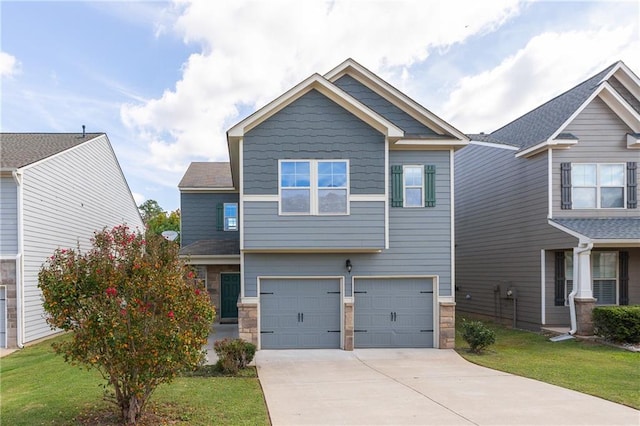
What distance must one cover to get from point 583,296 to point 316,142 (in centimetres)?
875

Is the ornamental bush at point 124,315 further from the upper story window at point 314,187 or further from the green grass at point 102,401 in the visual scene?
the upper story window at point 314,187

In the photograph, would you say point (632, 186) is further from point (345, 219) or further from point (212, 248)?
point (212, 248)

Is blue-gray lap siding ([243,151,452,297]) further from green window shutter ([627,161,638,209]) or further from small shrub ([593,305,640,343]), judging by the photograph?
green window shutter ([627,161,638,209])

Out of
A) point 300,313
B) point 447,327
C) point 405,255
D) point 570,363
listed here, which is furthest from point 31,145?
point 570,363

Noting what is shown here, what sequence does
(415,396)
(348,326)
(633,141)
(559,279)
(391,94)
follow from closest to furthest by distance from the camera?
(415,396) → (348,326) → (391,94) → (633,141) → (559,279)

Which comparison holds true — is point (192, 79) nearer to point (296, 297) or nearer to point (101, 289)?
point (296, 297)

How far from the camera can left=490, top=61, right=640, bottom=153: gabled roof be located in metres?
13.5

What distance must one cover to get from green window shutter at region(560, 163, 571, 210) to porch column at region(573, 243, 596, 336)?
69.5 inches

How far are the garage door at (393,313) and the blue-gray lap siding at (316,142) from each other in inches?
106

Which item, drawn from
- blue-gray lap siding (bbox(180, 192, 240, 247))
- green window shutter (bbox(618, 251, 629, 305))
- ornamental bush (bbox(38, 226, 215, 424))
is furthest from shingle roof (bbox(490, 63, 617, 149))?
ornamental bush (bbox(38, 226, 215, 424))

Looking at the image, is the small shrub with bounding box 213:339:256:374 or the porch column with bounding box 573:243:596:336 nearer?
the small shrub with bounding box 213:339:256:374

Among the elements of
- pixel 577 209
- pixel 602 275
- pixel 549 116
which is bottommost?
pixel 602 275

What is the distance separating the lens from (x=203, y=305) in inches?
231

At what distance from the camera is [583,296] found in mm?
12344
